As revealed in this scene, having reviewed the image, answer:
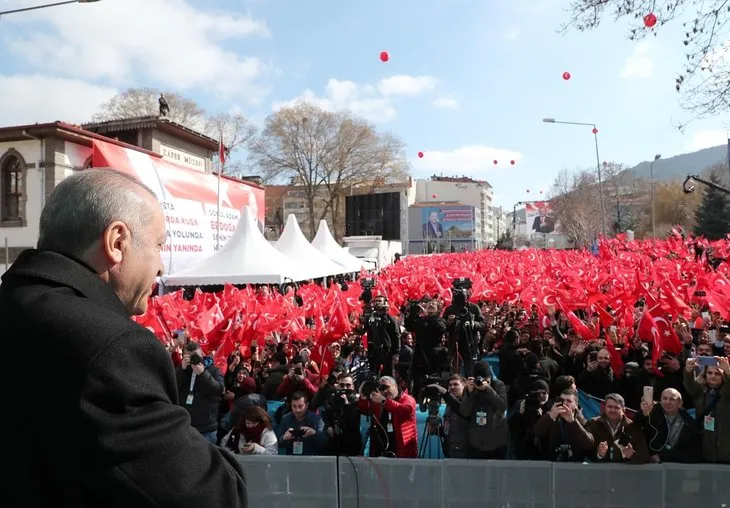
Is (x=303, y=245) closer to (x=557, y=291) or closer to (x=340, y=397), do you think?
(x=557, y=291)

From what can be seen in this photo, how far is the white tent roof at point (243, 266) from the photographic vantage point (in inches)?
523

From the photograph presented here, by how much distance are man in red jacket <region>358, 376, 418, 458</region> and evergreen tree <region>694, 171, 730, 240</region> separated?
1816 inches

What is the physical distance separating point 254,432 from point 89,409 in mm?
4771

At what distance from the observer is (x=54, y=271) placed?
3.36ft

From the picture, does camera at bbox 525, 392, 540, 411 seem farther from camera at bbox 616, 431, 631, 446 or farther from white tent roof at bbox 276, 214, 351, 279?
white tent roof at bbox 276, 214, 351, 279

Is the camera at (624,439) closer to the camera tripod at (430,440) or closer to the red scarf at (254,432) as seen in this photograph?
the camera tripod at (430,440)

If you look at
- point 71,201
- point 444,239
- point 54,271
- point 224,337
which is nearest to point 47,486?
point 54,271

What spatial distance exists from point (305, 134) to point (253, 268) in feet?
111

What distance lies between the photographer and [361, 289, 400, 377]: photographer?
8.36 m

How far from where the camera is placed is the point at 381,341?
27.6 feet

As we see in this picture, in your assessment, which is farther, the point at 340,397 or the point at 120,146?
the point at 120,146

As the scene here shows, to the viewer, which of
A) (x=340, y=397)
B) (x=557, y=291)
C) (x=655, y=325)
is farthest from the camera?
(x=557, y=291)

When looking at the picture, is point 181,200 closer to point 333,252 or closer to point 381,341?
point 333,252

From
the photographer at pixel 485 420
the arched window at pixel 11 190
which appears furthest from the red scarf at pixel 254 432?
the arched window at pixel 11 190
